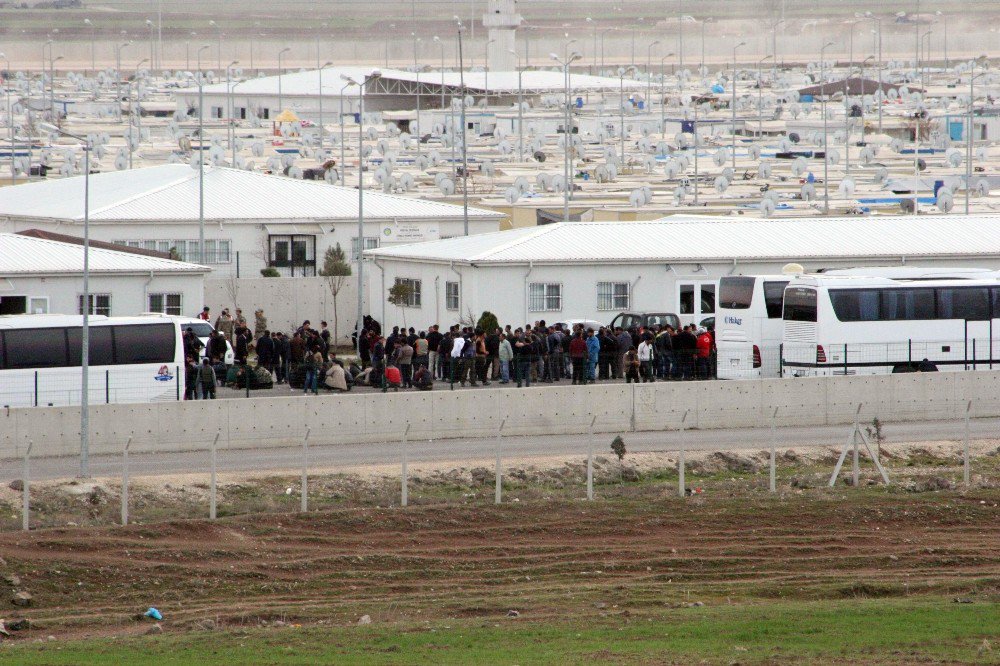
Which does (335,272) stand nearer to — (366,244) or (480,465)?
(366,244)

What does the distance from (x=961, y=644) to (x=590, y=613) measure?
430cm

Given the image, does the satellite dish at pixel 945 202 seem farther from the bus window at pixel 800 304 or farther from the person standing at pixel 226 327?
the person standing at pixel 226 327

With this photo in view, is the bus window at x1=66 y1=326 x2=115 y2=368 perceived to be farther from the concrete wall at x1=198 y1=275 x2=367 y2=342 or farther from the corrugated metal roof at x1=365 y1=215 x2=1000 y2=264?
the concrete wall at x1=198 y1=275 x2=367 y2=342

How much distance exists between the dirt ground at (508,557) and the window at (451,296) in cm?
1570

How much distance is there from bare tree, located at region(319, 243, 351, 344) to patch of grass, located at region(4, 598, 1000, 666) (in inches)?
1217

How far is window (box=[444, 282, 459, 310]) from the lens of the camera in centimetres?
4434

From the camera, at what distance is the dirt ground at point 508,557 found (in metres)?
20.5

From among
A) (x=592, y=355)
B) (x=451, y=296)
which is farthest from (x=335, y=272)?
(x=592, y=355)

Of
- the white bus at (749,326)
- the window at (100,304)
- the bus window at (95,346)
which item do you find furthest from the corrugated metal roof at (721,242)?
the bus window at (95,346)

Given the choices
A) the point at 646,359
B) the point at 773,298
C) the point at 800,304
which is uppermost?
the point at 773,298

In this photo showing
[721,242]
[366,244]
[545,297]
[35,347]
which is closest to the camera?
[35,347]

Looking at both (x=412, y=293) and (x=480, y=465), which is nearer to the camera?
(x=480, y=465)

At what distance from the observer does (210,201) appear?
5584 centimetres

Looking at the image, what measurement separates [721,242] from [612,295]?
3526 millimetres
